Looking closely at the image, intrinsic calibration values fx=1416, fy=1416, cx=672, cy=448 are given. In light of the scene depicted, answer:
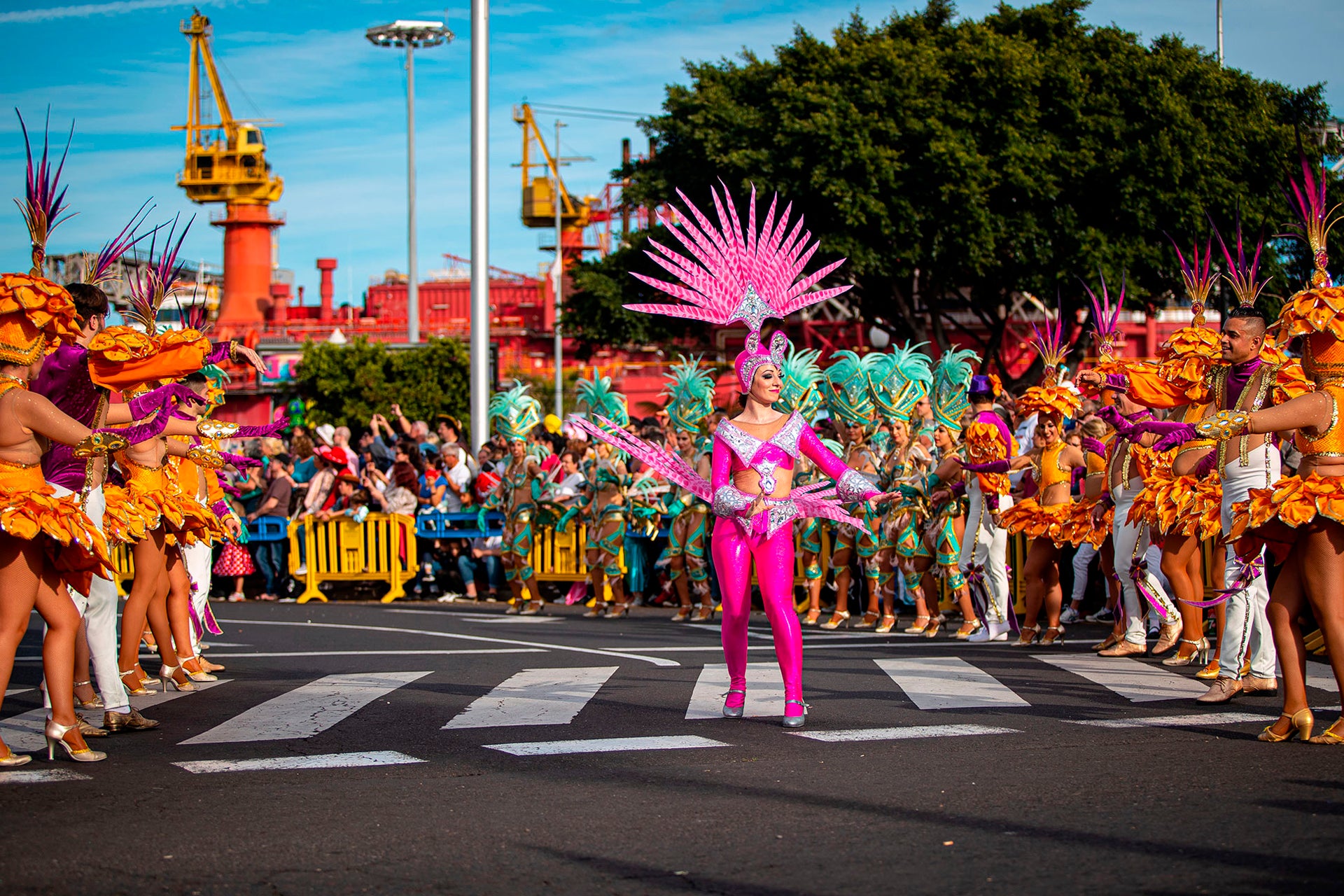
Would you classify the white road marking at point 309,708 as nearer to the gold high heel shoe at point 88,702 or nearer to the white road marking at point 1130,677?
the gold high heel shoe at point 88,702

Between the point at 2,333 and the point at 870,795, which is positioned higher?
the point at 2,333

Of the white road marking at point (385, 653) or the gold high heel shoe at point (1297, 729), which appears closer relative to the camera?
the gold high heel shoe at point (1297, 729)

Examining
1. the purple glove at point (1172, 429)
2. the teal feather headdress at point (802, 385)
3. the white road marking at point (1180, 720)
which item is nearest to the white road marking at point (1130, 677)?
the white road marking at point (1180, 720)

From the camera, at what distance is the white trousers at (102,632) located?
7.48 metres

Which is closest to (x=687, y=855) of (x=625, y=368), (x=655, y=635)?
(x=655, y=635)

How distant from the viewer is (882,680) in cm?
927

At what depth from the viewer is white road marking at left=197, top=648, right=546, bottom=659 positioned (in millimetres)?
11305

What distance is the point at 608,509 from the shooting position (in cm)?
1510

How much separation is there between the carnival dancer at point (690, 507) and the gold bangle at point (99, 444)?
7.69 m

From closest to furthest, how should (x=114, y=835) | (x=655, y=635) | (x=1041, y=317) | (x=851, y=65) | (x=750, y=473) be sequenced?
(x=114, y=835) → (x=750, y=473) → (x=655, y=635) → (x=851, y=65) → (x=1041, y=317)

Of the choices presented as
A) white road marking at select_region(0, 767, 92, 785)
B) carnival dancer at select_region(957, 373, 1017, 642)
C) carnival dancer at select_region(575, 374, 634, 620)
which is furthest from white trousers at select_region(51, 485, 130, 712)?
carnival dancer at select_region(575, 374, 634, 620)

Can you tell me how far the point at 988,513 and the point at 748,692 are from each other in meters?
4.07

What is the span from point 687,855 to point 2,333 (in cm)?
405

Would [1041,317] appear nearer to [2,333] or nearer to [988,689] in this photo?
[988,689]
